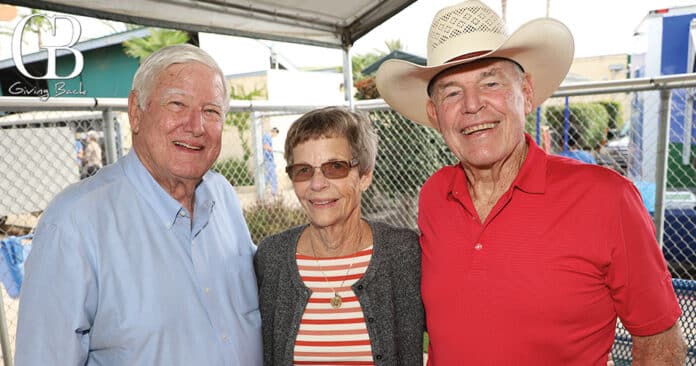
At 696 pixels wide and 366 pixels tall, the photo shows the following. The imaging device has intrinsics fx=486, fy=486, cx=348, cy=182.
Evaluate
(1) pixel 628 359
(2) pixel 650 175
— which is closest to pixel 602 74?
(2) pixel 650 175

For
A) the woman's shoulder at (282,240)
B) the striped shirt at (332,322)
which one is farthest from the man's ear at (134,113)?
the striped shirt at (332,322)

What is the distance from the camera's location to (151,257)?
1778 millimetres

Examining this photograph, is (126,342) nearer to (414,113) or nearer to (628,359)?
(414,113)

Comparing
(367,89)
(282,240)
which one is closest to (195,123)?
(282,240)

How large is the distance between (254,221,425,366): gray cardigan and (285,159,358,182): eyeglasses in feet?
1.13

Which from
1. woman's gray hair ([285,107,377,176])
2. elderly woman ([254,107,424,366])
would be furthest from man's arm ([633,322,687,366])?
woman's gray hair ([285,107,377,176])

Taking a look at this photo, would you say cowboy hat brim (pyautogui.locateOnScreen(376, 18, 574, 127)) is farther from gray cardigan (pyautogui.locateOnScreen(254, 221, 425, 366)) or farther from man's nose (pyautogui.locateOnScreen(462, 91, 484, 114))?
gray cardigan (pyautogui.locateOnScreen(254, 221, 425, 366))

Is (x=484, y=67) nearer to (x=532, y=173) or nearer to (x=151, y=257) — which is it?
(x=532, y=173)

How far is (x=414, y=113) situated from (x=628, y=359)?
1722 millimetres

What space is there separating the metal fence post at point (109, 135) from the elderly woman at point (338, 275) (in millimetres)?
1528

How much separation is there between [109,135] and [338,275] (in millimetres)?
1945

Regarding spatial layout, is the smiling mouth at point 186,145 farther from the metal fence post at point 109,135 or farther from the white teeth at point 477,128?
the metal fence post at point 109,135

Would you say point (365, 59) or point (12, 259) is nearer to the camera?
point (12, 259)

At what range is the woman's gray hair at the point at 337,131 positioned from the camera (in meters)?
2.18
